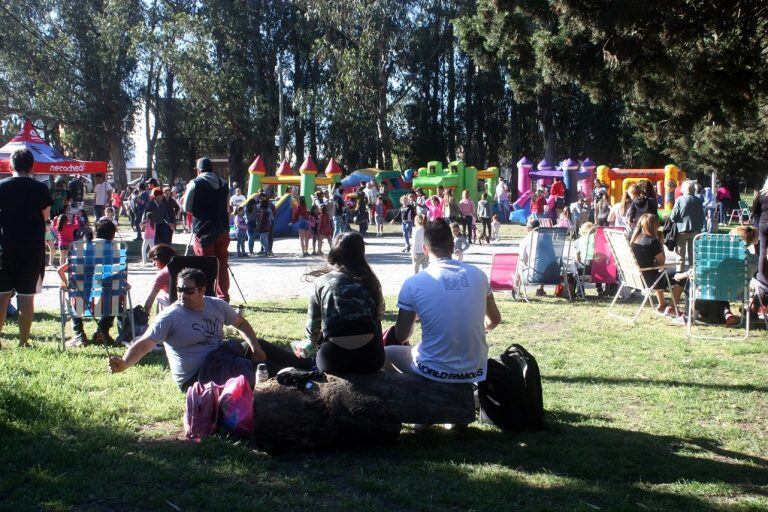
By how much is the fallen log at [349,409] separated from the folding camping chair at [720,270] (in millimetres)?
4897

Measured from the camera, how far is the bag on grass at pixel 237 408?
16.2 ft

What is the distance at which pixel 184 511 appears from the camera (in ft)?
12.6

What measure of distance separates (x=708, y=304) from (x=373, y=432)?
20.5ft

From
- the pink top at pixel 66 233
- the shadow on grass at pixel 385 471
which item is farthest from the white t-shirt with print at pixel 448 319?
the pink top at pixel 66 233

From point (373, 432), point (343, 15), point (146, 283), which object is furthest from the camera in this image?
point (343, 15)

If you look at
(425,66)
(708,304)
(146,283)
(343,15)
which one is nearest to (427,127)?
(425,66)

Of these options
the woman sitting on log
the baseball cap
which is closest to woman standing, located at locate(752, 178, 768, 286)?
the woman sitting on log

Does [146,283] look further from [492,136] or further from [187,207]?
[492,136]

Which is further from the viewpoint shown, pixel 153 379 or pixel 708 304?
pixel 708 304

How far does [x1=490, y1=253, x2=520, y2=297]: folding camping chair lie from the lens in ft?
38.4

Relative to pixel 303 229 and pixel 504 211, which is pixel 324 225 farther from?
pixel 504 211

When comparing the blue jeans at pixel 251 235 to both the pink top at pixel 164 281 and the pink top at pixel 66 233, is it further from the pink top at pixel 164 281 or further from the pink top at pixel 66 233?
the pink top at pixel 164 281

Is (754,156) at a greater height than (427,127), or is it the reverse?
(427,127)

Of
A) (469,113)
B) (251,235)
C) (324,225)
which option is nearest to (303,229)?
(324,225)
